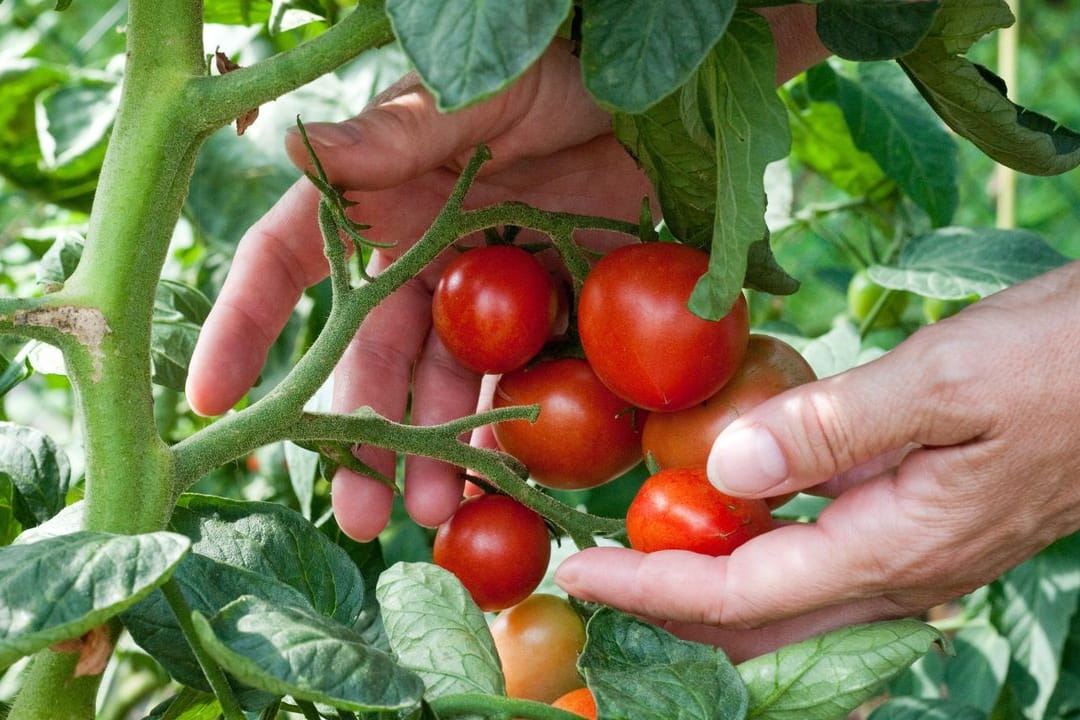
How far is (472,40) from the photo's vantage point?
0.51m

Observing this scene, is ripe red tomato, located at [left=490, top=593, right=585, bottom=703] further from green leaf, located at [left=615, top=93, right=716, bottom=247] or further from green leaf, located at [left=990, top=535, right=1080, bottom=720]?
green leaf, located at [left=990, top=535, right=1080, bottom=720]

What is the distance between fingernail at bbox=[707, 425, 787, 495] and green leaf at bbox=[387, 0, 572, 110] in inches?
14.6

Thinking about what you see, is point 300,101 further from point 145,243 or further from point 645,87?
point 645,87

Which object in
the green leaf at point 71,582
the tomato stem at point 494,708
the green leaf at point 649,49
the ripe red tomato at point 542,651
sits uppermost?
the green leaf at point 649,49

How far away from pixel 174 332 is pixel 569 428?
1.46ft

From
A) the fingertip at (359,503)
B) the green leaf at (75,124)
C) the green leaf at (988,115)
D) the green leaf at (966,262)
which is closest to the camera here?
the green leaf at (988,115)

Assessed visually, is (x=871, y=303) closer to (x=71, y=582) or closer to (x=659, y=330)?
(x=659, y=330)

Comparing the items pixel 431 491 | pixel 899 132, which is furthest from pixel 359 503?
pixel 899 132

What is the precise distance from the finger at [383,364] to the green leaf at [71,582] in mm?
453

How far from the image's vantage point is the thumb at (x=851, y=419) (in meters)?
0.79

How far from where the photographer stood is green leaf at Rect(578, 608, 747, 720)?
0.64m

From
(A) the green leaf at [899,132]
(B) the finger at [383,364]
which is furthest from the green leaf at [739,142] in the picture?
(A) the green leaf at [899,132]

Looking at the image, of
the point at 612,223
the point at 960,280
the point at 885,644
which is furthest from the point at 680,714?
the point at 960,280

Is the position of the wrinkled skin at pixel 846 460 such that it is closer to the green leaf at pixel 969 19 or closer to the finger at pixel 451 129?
the finger at pixel 451 129
